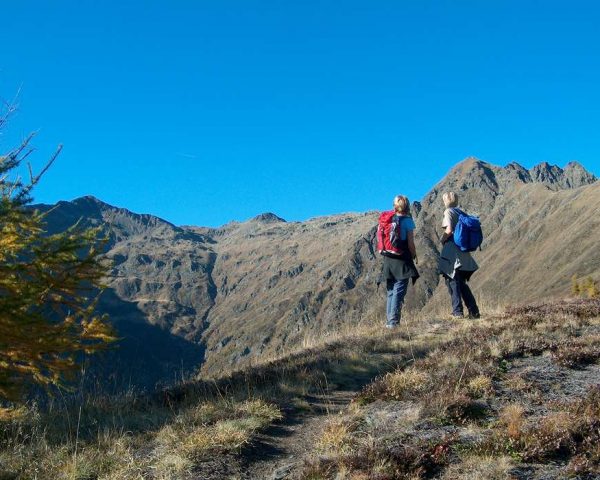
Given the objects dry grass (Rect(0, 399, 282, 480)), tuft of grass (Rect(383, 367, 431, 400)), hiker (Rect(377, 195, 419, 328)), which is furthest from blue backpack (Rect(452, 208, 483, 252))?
dry grass (Rect(0, 399, 282, 480))

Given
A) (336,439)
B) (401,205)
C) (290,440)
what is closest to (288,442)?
(290,440)

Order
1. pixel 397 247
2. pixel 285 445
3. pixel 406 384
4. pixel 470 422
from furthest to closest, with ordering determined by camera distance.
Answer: pixel 397 247, pixel 406 384, pixel 285 445, pixel 470 422

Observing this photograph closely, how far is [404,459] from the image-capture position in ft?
16.7

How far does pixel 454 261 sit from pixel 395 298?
155cm

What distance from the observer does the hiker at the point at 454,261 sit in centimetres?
1259

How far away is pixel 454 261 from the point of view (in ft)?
41.4

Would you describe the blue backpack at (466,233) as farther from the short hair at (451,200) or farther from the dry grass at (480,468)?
the dry grass at (480,468)

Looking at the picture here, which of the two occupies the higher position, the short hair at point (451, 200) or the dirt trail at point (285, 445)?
the short hair at point (451, 200)

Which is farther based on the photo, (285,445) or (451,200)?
(451,200)

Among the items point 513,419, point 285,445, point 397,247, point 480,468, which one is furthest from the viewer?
point 397,247

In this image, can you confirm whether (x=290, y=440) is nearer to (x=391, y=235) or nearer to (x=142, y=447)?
(x=142, y=447)

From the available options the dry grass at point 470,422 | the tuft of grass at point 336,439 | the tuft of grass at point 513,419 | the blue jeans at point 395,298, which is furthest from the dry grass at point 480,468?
the blue jeans at point 395,298

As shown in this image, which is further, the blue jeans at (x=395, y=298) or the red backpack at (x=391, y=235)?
the blue jeans at (x=395, y=298)

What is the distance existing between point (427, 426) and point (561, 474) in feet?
4.90
